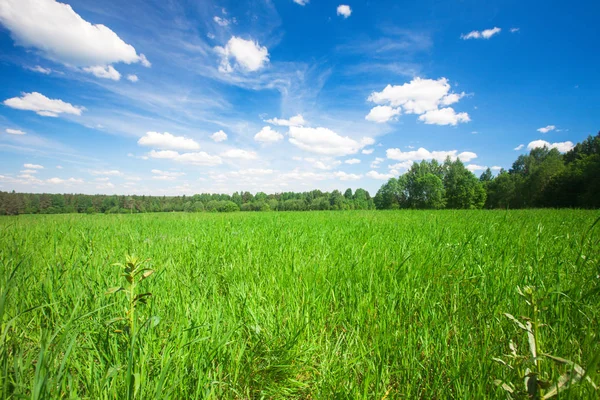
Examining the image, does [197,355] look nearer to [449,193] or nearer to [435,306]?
[435,306]

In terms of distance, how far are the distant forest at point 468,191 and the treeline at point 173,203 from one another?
20 centimetres

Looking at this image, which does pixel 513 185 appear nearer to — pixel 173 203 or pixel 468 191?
pixel 468 191

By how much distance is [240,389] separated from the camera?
3.91ft

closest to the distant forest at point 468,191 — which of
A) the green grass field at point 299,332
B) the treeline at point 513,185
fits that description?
the treeline at point 513,185

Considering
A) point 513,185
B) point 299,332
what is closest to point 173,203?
point 299,332

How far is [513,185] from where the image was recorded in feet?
141

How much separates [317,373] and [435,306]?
1.08m

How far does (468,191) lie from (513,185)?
7242mm

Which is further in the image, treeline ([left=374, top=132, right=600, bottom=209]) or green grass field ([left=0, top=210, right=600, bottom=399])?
treeline ([left=374, top=132, right=600, bottom=209])

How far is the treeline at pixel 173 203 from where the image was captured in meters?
30.0

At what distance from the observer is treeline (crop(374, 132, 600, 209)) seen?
28.5 metres

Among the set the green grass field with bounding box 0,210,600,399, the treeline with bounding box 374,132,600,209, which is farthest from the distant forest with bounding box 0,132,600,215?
the green grass field with bounding box 0,210,600,399

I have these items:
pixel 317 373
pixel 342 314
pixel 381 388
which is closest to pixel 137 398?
pixel 317 373

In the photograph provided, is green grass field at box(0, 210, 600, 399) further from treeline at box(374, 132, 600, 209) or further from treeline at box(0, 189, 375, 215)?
treeline at box(374, 132, 600, 209)
